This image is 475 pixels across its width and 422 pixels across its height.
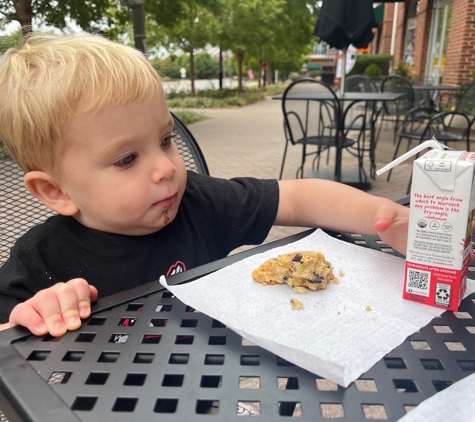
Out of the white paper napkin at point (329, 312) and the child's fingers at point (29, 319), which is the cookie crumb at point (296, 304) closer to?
the white paper napkin at point (329, 312)

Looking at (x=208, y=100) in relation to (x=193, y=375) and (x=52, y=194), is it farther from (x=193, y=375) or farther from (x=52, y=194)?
(x=193, y=375)

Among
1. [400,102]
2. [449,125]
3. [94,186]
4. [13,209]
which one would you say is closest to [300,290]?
[94,186]

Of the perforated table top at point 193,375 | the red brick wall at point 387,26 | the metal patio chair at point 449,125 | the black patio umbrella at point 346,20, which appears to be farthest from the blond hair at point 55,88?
the red brick wall at point 387,26

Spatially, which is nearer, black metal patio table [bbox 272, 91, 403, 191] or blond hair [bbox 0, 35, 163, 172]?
blond hair [bbox 0, 35, 163, 172]

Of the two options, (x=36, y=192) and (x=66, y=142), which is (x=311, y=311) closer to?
(x=66, y=142)

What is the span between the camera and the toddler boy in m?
0.98

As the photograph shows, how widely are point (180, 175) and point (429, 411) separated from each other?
74 cm

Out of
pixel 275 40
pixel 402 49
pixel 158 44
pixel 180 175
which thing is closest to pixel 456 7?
pixel 402 49

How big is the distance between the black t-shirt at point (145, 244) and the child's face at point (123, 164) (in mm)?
137

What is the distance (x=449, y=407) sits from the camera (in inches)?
22.5

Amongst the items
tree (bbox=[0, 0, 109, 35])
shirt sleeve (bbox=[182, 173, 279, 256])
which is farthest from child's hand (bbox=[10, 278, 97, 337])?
tree (bbox=[0, 0, 109, 35])

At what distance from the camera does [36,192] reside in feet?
3.69

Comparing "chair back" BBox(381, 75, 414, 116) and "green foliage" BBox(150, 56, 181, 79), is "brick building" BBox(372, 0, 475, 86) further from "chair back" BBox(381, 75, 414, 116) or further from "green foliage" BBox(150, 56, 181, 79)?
"green foliage" BBox(150, 56, 181, 79)

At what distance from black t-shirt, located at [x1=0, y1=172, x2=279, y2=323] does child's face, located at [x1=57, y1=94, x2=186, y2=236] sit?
137mm
